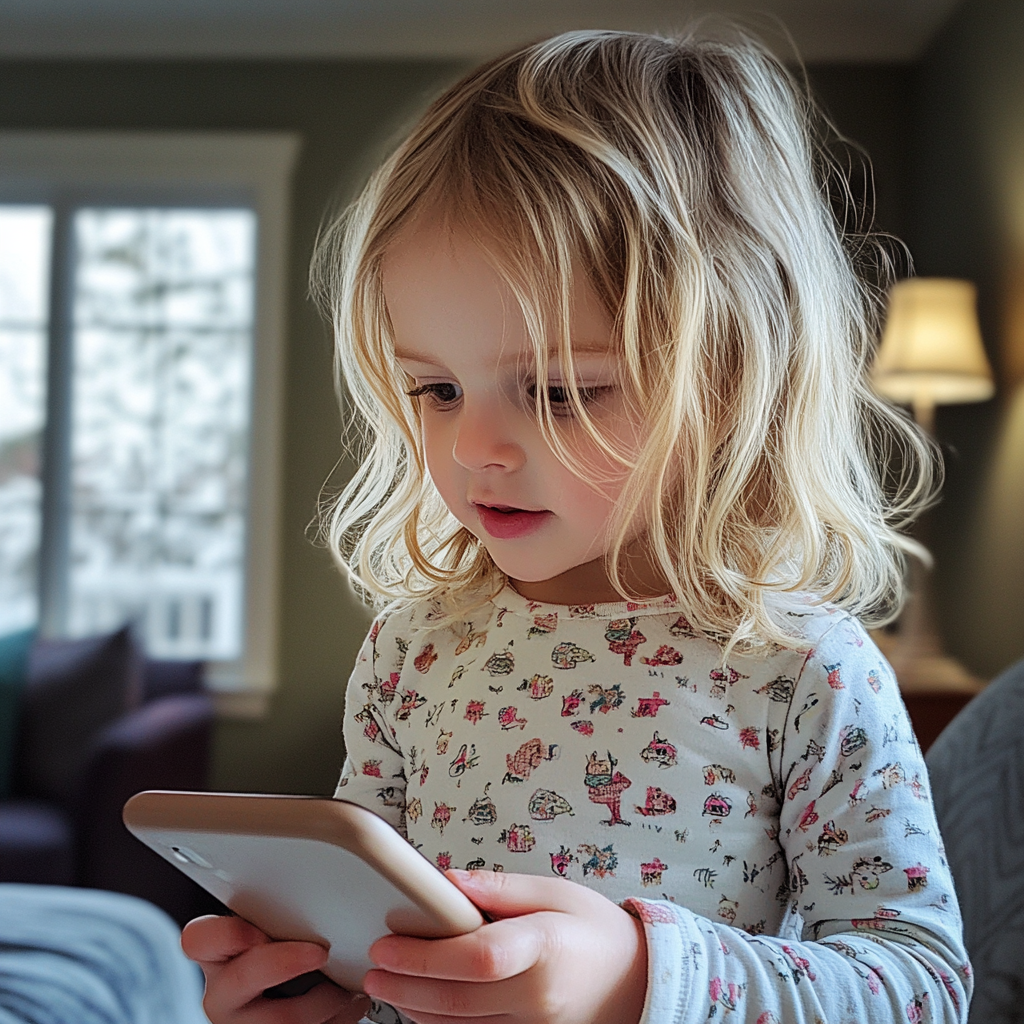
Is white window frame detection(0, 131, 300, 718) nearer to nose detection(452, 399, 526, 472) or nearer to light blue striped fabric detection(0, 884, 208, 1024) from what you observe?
light blue striped fabric detection(0, 884, 208, 1024)

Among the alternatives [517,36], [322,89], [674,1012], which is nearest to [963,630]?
[517,36]

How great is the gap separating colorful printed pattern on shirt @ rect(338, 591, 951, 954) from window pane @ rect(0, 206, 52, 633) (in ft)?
11.4

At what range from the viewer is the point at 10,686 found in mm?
3082

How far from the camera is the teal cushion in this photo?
302 centimetres

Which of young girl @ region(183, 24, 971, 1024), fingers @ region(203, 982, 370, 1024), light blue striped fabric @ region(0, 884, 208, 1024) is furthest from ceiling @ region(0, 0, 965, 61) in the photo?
fingers @ region(203, 982, 370, 1024)

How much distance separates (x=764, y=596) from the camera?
0.71 metres

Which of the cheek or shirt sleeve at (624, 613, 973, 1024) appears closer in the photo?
shirt sleeve at (624, 613, 973, 1024)

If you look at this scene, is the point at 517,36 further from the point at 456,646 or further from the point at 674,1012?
the point at 674,1012

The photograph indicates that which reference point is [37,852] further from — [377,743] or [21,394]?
[377,743]

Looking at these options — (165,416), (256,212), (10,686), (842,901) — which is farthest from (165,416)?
(842,901)

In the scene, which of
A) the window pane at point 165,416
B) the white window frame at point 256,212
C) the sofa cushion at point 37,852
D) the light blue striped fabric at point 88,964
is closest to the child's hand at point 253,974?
the light blue striped fabric at point 88,964

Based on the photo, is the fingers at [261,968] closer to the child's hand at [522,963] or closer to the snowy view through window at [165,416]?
the child's hand at [522,963]

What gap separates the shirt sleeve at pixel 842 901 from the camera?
22.4 inches

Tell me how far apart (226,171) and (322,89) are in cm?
40
